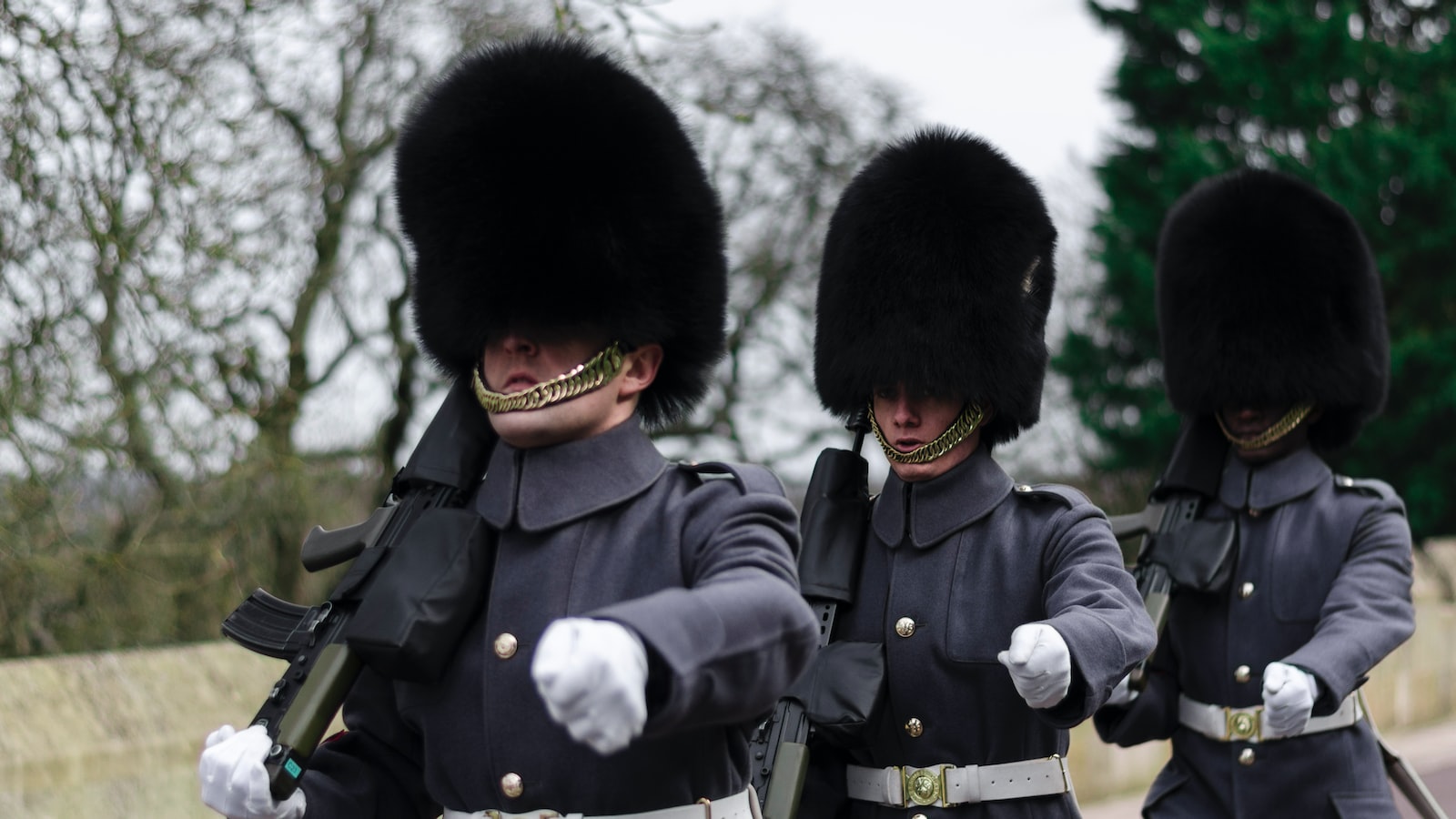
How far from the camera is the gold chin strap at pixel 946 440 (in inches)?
154

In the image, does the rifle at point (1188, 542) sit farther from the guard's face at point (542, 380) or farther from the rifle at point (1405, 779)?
the guard's face at point (542, 380)

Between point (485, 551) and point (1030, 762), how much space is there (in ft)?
4.80

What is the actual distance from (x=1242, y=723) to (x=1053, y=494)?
1.53 m

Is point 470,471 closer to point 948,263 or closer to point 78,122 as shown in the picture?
point 948,263

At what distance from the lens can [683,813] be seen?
271 centimetres

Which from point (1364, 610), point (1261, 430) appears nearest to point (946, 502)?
point (1364, 610)

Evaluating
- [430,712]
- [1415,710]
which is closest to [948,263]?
[430,712]

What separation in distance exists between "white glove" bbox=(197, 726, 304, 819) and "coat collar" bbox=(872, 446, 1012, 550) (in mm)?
1672

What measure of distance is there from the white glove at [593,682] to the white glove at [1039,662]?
117 cm

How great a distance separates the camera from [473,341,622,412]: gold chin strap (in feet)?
9.07

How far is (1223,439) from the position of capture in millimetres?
5359

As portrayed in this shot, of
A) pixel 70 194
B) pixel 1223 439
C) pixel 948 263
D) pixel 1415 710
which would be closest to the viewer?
pixel 948 263

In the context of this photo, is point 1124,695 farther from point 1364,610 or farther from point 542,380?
point 542,380

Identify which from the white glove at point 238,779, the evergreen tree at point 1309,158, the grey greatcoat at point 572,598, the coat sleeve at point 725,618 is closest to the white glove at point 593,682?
the coat sleeve at point 725,618
